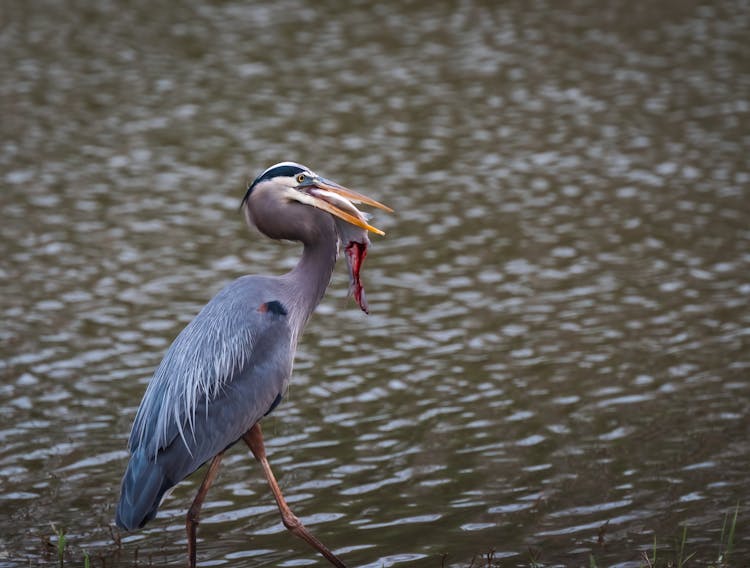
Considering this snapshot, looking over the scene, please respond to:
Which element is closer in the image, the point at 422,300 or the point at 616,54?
the point at 422,300

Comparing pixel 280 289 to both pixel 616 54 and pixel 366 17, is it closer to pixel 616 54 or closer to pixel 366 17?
pixel 616 54

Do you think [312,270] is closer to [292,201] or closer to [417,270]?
[292,201]

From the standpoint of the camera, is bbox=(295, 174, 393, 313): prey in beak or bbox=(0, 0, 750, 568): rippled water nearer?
bbox=(295, 174, 393, 313): prey in beak

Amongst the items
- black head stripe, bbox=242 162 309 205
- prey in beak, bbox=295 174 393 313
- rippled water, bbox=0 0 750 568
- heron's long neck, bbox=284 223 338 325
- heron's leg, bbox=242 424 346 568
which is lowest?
rippled water, bbox=0 0 750 568

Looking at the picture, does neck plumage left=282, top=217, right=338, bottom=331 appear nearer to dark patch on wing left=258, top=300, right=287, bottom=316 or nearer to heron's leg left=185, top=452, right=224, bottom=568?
dark patch on wing left=258, top=300, right=287, bottom=316

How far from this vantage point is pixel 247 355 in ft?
21.2

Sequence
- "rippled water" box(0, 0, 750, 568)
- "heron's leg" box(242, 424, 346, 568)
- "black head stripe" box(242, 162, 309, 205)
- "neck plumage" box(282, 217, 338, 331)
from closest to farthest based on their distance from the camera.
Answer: "heron's leg" box(242, 424, 346, 568) < "black head stripe" box(242, 162, 309, 205) < "neck plumage" box(282, 217, 338, 331) < "rippled water" box(0, 0, 750, 568)

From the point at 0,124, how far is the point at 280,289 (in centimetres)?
1056

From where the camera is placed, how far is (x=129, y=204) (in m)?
13.5

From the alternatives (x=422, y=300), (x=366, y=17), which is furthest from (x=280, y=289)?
(x=366, y=17)

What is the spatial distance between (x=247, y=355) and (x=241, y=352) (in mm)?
37

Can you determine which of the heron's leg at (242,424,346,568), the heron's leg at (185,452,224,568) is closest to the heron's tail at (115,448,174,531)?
the heron's leg at (185,452,224,568)

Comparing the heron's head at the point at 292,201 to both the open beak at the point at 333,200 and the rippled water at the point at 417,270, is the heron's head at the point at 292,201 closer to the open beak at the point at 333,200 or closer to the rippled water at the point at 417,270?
the open beak at the point at 333,200

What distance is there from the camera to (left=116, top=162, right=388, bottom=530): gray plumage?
628 cm
